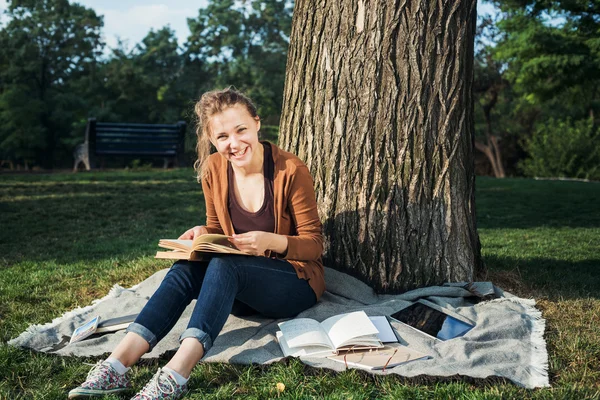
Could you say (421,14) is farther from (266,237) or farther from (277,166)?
(266,237)

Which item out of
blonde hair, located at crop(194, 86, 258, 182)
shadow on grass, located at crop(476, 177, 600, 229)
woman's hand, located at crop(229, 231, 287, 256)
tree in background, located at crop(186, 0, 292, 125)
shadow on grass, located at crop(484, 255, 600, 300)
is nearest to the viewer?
woman's hand, located at crop(229, 231, 287, 256)

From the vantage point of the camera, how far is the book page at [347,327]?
3.31 metres

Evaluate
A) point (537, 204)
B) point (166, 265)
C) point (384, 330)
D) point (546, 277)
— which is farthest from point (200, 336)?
point (537, 204)

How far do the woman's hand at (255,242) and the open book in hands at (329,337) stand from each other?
0.47m

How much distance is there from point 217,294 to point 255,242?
0.36 m

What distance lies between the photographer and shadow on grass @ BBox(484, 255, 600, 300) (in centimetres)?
472

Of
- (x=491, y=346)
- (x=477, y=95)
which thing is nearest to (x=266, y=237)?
(x=491, y=346)

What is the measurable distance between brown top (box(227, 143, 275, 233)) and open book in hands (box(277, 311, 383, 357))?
2.12 ft

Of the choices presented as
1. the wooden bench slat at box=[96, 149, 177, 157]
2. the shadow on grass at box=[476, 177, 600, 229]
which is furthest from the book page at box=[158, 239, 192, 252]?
the wooden bench slat at box=[96, 149, 177, 157]

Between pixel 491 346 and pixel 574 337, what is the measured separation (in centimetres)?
58

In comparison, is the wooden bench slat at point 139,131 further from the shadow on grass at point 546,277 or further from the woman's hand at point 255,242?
the woman's hand at point 255,242

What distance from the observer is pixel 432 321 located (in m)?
3.76

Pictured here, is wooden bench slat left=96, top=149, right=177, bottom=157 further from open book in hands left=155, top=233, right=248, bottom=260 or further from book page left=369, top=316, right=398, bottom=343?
book page left=369, top=316, right=398, bottom=343

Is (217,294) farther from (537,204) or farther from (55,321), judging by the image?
(537,204)
